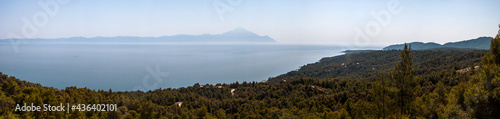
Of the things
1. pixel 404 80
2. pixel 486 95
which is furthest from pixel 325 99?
pixel 486 95

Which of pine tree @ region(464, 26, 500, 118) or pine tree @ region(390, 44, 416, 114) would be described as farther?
pine tree @ region(390, 44, 416, 114)

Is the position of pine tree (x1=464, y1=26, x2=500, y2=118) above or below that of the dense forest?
above

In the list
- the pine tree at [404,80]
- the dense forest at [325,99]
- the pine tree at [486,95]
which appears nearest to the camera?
the pine tree at [486,95]

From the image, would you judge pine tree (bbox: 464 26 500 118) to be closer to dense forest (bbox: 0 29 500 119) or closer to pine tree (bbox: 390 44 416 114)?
dense forest (bbox: 0 29 500 119)

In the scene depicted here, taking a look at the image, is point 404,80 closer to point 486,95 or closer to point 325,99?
point 486,95

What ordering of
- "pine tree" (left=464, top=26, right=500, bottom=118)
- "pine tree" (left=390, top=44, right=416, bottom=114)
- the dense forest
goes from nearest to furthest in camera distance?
"pine tree" (left=464, top=26, right=500, bottom=118) → the dense forest → "pine tree" (left=390, top=44, right=416, bottom=114)

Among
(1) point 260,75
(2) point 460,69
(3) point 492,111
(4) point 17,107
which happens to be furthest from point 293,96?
(1) point 260,75

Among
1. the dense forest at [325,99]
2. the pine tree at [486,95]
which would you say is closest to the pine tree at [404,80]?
the dense forest at [325,99]

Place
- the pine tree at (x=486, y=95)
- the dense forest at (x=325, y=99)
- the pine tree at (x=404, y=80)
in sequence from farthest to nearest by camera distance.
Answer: the pine tree at (x=404, y=80) < the dense forest at (x=325, y=99) < the pine tree at (x=486, y=95)

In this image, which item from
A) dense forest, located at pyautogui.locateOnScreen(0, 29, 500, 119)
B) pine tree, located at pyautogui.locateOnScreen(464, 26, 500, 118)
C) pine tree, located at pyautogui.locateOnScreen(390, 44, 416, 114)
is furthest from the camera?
pine tree, located at pyautogui.locateOnScreen(390, 44, 416, 114)

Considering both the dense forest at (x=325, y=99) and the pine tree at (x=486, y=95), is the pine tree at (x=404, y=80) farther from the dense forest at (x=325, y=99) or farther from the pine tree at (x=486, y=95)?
the pine tree at (x=486, y=95)

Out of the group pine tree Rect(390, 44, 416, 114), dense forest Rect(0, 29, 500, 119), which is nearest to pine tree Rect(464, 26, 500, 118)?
dense forest Rect(0, 29, 500, 119)
